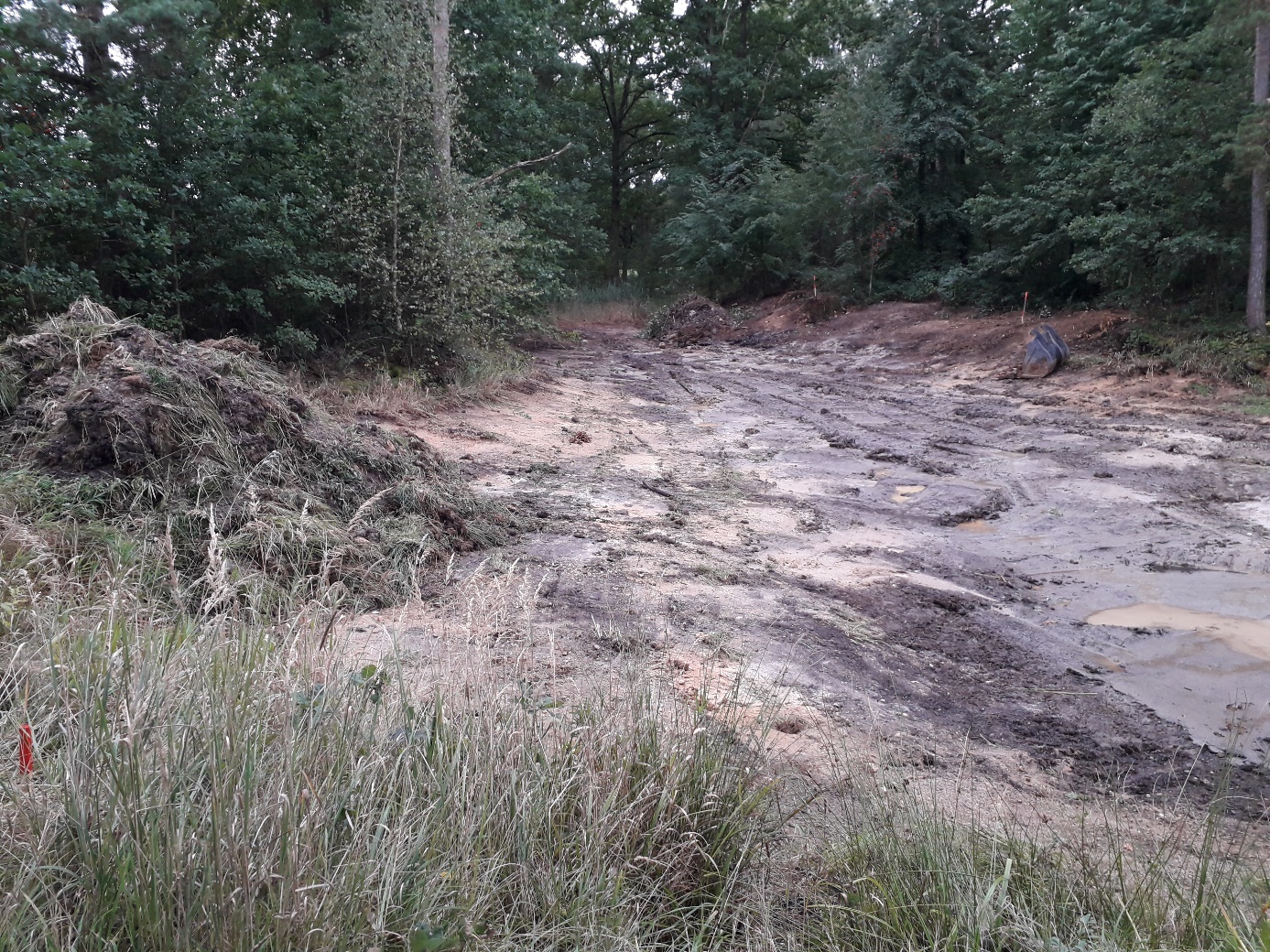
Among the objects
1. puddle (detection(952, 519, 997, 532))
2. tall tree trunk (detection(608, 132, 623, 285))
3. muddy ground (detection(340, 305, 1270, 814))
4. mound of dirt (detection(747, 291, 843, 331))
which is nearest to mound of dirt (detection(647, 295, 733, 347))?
mound of dirt (detection(747, 291, 843, 331))

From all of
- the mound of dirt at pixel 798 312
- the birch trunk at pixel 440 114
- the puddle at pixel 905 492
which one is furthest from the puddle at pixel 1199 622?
the mound of dirt at pixel 798 312

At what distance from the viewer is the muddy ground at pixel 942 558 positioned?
4.34 meters

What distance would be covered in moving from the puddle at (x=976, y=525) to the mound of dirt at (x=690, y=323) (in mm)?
17106

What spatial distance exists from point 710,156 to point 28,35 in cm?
2485

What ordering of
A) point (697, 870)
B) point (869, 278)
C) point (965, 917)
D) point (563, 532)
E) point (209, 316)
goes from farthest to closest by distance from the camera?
point (869, 278)
point (209, 316)
point (563, 532)
point (697, 870)
point (965, 917)

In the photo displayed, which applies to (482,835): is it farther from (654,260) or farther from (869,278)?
(654,260)

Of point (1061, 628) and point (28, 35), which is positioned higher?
point (28, 35)

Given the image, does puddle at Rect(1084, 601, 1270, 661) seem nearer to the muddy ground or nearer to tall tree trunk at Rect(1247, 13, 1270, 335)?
the muddy ground

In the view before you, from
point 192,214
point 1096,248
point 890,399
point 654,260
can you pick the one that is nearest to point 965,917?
point 192,214

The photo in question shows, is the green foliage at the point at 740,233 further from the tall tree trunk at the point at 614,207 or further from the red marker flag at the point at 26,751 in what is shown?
the red marker flag at the point at 26,751

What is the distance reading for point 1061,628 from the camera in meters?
5.71

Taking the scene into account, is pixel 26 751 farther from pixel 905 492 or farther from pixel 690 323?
pixel 690 323

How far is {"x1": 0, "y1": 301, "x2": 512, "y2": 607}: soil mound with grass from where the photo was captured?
190 inches

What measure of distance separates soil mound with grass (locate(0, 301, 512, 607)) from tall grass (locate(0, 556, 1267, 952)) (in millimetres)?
1626
